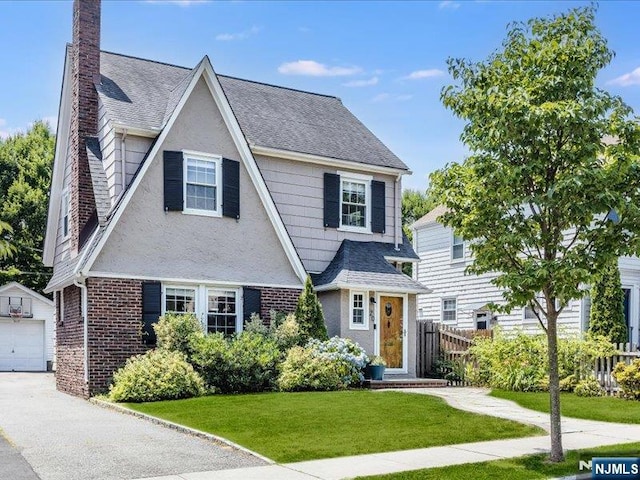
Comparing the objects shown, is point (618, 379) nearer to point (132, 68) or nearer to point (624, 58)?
point (624, 58)

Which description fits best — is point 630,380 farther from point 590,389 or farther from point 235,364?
point 235,364

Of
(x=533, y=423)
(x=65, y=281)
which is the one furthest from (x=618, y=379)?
(x=65, y=281)

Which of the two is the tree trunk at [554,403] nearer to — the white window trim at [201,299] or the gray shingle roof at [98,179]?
the white window trim at [201,299]

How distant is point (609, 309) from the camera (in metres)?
21.5

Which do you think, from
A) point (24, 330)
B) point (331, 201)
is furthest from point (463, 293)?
point (24, 330)

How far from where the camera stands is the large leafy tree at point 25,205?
37844mm

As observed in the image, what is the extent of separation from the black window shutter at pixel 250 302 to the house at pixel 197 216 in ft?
0.08

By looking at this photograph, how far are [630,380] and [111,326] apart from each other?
1165 cm

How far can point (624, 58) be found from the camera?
10.1 m

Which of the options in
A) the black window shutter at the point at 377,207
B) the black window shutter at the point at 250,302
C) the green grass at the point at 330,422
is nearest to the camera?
the green grass at the point at 330,422

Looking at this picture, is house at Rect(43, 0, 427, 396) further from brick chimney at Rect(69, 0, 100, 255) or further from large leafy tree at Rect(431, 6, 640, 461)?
large leafy tree at Rect(431, 6, 640, 461)

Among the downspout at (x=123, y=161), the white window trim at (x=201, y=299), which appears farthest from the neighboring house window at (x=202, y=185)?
the white window trim at (x=201, y=299)

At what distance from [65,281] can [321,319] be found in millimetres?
6373

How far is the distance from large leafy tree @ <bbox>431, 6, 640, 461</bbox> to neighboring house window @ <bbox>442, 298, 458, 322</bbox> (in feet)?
64.0
